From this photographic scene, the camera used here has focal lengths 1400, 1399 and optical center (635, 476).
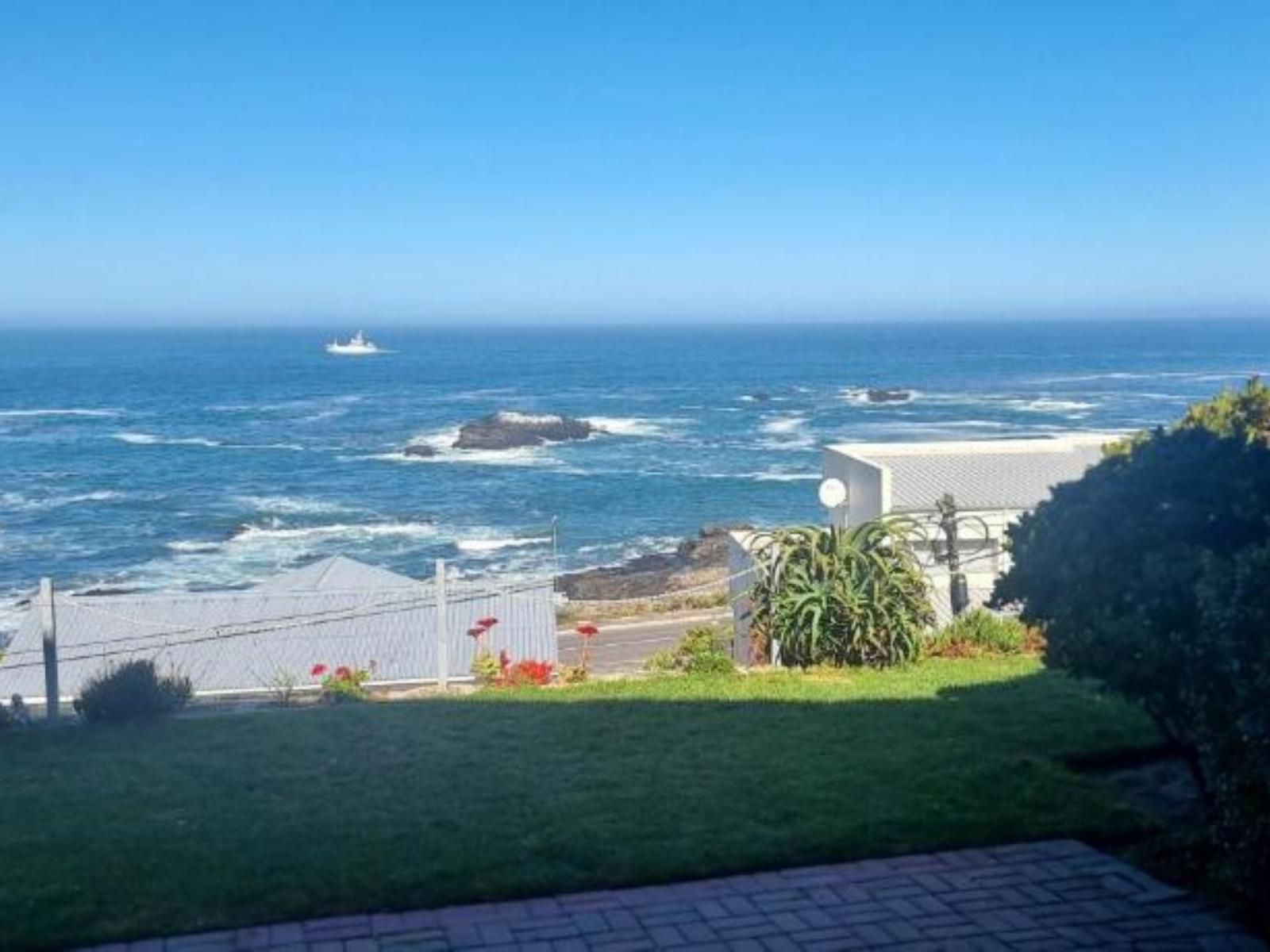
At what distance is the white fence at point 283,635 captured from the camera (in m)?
14.2

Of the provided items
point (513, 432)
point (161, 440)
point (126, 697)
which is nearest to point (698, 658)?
point (126, 697)

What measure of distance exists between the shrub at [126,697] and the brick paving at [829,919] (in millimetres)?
4095

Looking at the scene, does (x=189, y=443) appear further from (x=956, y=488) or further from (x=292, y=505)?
(x=956, y=488)

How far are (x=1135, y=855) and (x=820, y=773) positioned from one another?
1.68 m

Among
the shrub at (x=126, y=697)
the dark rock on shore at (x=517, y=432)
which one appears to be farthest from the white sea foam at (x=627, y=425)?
the shrub at (x=126, y=697)

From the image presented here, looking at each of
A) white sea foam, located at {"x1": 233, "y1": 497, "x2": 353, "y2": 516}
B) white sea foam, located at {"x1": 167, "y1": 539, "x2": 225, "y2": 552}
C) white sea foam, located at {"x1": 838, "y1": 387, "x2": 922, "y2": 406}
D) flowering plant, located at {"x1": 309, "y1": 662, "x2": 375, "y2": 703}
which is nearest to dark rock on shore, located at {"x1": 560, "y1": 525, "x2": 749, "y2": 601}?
white sea foam, located at {"x1": 167, "y1": 539, "x2": 225, "y2": 552}

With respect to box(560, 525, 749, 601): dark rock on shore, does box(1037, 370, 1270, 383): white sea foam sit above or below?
above

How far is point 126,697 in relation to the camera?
8.92m

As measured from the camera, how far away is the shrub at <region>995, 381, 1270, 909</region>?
13.7 ft

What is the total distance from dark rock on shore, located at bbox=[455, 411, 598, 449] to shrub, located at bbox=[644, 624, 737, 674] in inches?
1898

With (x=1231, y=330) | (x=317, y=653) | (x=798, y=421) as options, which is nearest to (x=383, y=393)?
(x=798, y=421)

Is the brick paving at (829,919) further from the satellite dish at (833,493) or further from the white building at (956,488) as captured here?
the satellite dish at (833,493)

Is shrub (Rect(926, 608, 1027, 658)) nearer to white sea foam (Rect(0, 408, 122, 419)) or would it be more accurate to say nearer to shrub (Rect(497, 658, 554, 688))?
shrub (Rect(497, 658, 554, 688))

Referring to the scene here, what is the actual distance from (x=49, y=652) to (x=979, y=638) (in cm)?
690
